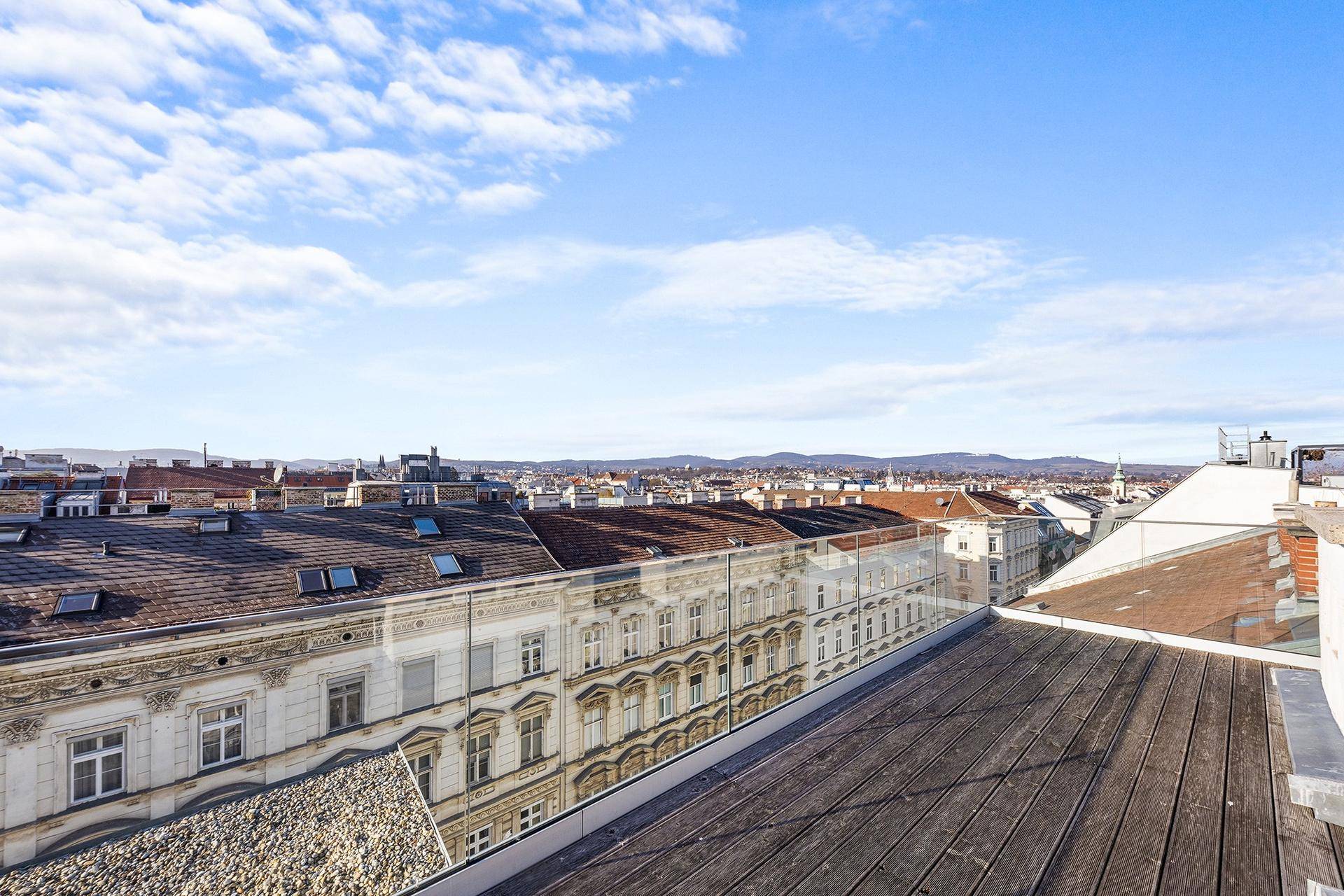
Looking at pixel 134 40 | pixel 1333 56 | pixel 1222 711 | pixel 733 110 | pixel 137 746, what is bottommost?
pixel 1222 711

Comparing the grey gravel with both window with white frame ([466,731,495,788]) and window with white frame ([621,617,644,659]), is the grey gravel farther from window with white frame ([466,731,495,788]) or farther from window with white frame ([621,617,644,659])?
window with white frame ([621,617,644,659])

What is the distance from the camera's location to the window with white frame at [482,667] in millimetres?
2133

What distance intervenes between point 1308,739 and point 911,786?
1.82 meters

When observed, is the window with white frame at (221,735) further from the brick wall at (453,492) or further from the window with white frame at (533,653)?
the brick wall at (453,492)

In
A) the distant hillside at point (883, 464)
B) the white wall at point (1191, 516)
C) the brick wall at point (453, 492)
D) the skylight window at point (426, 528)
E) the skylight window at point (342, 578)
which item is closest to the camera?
the white wall at point (1191, 516)

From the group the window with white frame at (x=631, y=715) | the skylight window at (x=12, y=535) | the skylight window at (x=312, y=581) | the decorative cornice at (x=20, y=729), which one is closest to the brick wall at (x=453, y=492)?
the skylight window at (x=312, y=581)

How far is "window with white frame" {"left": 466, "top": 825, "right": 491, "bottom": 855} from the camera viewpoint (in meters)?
1.95

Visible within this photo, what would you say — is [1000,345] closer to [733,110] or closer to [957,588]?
[733,110]

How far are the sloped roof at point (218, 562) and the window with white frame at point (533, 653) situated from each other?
6.16m

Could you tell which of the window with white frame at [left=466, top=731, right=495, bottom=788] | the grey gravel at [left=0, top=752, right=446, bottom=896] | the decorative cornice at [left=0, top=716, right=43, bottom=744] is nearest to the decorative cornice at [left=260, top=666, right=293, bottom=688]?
the grey gravel at [left=0, top=752, right=446, bottom=896]

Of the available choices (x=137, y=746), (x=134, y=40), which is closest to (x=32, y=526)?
(x=134, y=40)

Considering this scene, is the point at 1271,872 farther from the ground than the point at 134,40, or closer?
closer

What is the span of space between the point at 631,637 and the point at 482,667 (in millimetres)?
976

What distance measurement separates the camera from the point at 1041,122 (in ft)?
29.4
